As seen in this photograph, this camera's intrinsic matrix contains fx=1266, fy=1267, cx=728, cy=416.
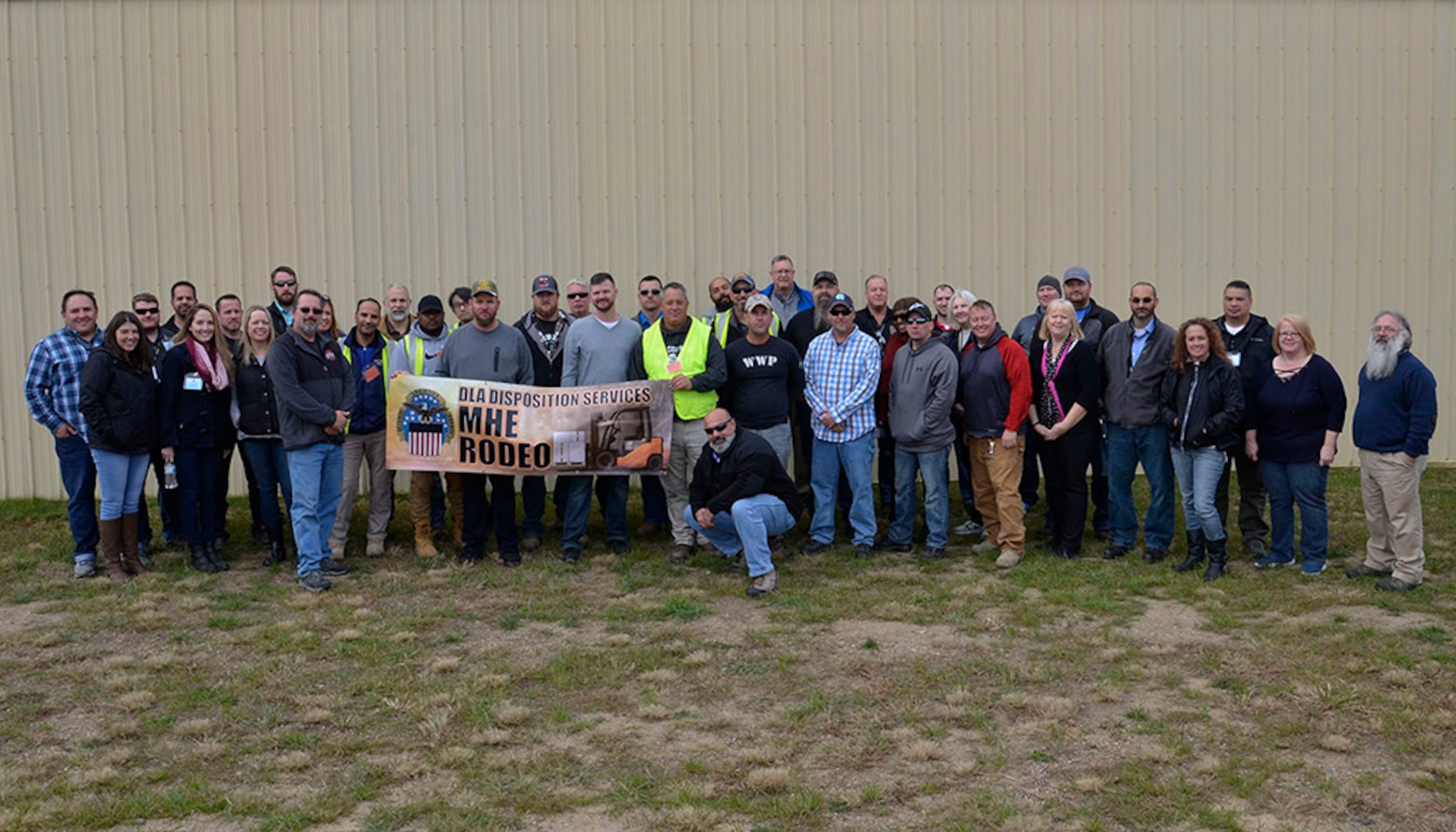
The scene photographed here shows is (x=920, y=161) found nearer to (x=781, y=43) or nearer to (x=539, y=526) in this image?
(x=781, y=43)

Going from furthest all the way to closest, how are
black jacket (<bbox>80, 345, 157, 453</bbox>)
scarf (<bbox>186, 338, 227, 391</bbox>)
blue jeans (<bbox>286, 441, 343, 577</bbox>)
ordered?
scarf (<bbox>186, 338, 227, 391</bbox>) < blue jeans (<bbox>286, 441, 343, 577</bbox>) < black jacket (<bbox>80, 345, 157, 453</bbox>)

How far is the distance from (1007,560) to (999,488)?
1.71ft

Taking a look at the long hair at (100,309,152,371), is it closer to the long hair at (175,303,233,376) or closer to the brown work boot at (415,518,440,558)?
the long hair at (175,303,233,376)

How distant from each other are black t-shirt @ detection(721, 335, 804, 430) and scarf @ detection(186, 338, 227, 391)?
3.59 metres

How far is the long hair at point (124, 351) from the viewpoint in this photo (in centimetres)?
852

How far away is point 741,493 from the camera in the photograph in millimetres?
8422

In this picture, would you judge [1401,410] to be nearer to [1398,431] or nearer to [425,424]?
[1398,431]

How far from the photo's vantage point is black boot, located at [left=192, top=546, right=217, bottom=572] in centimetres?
889

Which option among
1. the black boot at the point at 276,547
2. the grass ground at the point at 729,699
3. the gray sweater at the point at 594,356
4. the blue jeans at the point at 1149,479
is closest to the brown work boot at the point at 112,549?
the grass ground at the point at 729,699

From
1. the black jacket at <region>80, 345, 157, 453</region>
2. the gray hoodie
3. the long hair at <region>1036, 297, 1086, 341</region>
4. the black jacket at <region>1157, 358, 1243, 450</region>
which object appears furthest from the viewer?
the gray hoodie

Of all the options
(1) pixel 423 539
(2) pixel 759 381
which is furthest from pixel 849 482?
(1) pixel 423 539

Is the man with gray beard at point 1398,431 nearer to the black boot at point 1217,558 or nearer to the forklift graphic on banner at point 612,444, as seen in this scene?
the black boot at point 1217,558

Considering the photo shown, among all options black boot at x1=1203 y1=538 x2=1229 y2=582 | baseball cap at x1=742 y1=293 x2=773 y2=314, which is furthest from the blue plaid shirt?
black boot at x1=1203 y1=538 x2=1229 y2=582

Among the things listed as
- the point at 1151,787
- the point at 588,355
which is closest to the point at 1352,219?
the point at 588,355
